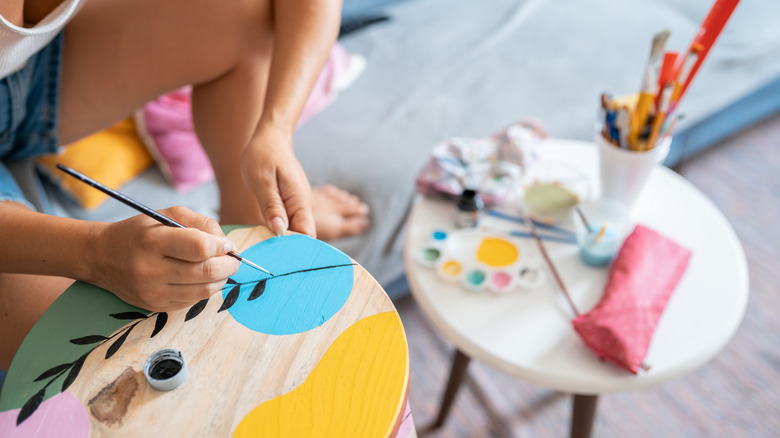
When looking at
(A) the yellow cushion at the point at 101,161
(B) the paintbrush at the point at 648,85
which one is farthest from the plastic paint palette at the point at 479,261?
(A) the yellow cushion at the point at 101,161

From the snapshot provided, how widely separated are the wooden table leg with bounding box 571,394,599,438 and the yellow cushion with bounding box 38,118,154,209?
2.77 ft

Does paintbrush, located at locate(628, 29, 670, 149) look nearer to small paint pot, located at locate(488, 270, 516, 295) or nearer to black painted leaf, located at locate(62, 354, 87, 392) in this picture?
small paint pot, located at locate(488, 270, 516, 295)

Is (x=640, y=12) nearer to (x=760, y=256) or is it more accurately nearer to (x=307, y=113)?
(x=760, y=256)

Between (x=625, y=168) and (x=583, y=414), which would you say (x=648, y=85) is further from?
(x=583, y=414)

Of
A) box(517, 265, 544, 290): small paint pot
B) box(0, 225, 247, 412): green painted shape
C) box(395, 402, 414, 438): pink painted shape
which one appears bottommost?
box(517, 265, 544, 290): small paint pot

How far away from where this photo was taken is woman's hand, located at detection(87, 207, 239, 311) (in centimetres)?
49

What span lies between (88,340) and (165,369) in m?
0.08

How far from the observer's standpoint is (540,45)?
1.40 meters

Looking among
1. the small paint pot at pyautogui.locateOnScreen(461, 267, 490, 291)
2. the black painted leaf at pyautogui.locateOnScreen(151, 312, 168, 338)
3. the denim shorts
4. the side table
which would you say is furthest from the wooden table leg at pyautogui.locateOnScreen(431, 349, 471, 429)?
the denim shorts

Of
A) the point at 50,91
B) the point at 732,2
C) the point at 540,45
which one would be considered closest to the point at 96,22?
the point at 50,91

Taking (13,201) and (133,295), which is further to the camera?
(13,201)

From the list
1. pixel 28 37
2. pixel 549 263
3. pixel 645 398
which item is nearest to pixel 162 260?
pixel 28 37

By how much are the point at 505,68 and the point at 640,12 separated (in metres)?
0.43

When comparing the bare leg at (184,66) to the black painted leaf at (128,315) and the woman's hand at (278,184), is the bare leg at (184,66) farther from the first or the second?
the black painted leaf at (128,315)
